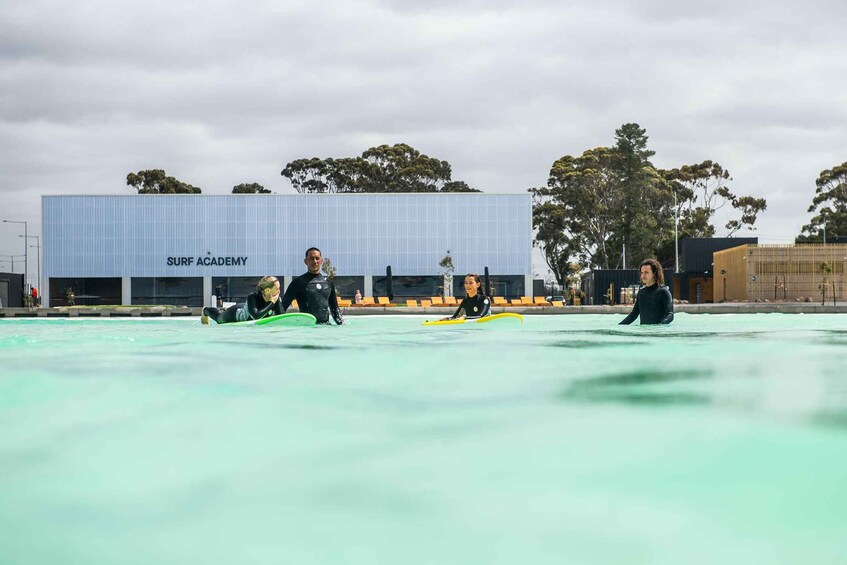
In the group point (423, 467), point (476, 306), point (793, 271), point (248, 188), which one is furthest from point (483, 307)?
point (248, 188)

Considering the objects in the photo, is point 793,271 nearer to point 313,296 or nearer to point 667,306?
point 667,306

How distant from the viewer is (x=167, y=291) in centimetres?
5738

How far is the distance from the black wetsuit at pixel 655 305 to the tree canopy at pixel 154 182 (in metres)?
70.2

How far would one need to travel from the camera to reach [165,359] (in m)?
7.73

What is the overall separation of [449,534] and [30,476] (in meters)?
1.82

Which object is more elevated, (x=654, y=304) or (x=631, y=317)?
(x=654, y=304)

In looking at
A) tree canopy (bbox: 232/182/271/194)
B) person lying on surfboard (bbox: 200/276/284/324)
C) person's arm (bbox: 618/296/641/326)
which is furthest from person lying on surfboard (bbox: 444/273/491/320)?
tree canopy (bbox: 232/182/271/194)

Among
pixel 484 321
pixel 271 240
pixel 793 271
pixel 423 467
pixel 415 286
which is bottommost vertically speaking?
pixel 423 467

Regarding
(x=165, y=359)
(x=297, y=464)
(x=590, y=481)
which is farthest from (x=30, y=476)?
(x=165, y=359)

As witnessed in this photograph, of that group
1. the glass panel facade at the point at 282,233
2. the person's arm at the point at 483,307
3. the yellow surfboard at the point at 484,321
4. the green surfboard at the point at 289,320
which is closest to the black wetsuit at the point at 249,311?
the green surfboard at the point at 289,320

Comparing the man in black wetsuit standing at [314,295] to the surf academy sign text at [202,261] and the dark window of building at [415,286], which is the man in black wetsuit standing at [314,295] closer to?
the dark window of building at [415,286]

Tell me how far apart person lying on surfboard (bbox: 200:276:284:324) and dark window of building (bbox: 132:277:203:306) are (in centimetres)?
4458

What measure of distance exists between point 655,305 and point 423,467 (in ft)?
32.6

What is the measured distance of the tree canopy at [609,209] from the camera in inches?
2682
